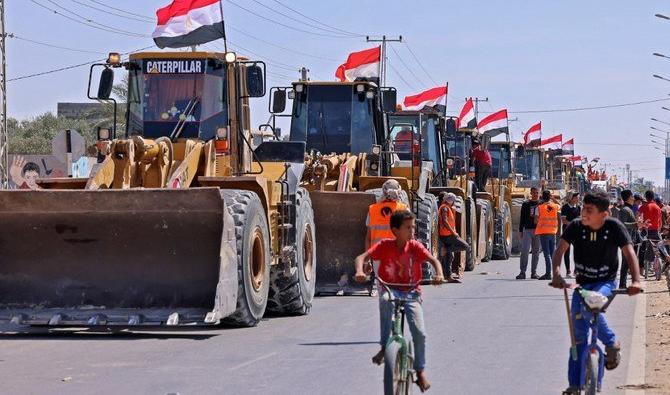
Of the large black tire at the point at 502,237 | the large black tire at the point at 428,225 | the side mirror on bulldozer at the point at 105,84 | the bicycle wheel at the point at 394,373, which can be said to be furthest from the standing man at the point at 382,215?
the large black tire at the point at 502,237

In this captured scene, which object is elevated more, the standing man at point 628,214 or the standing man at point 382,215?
the standing man at point 382,215

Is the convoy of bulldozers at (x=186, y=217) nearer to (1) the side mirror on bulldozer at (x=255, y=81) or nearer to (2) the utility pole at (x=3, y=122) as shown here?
(1) the side mirror on bulldozer at (x=255, y=81)

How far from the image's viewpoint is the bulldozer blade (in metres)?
19.7

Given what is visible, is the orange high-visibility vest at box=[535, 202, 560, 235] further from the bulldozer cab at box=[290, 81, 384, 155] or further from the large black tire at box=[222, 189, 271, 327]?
the large black tire at box=[222, 189, 271, 327]

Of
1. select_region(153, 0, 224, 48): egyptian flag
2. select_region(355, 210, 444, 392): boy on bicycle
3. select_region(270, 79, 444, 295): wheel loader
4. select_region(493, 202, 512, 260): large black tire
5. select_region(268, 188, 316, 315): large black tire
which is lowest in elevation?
select_region(493, 202, 512, 260): large black tire

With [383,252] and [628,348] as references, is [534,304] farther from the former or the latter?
[383,252]

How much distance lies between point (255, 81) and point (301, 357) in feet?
14.2

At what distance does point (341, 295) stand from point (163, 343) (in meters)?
6.60

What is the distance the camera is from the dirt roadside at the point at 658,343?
11.0 m

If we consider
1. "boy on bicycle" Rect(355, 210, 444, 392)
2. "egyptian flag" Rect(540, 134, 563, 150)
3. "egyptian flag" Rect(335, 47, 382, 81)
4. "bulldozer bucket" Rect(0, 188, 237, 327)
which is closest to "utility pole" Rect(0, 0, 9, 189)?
"egyptian flag" Rect(335, 47, 382, 81)

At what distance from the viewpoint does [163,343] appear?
45.0 feet

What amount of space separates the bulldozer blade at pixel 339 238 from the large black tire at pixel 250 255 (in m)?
3.98

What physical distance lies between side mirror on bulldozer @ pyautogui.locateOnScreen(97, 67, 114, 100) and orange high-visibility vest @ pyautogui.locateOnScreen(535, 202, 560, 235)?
1091 centimetres

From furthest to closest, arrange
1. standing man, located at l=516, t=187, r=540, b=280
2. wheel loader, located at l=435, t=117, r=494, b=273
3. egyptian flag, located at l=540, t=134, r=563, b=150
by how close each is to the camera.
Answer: egyptian flag, located at l=540, t=134, r=563, b=150, wheel loader, located at l=435, t=117, r=494, b=273, standing man, located at l=516, t=187, r=540, b=280
